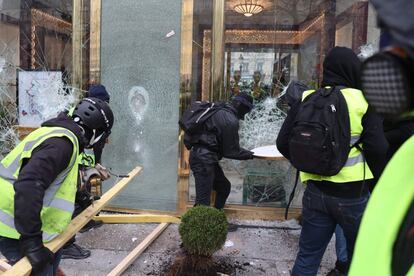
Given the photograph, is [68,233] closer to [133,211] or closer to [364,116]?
[364,116]

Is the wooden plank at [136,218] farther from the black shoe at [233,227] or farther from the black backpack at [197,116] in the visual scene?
the black backpack at [197,116]

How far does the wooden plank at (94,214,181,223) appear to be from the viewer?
5.00 meters

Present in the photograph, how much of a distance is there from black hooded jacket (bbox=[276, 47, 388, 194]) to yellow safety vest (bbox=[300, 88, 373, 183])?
0.04 m

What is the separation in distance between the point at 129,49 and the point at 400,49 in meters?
4.89

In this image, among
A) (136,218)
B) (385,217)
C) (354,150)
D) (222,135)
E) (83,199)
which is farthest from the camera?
(136,218)

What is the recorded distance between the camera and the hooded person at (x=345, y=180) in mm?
2598

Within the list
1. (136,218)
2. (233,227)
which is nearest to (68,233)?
(136,218)

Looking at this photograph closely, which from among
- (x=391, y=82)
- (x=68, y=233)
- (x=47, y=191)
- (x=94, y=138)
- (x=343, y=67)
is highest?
(x=343, y=67)

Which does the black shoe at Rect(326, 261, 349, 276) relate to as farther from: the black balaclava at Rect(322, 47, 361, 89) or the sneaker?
the black balaclava at Rect(322, 47, 361, 89)

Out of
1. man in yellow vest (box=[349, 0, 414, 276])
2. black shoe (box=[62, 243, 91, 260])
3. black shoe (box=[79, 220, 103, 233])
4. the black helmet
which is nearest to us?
man in yellow vest (box=[349, 0, 414, 276])

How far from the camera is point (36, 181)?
2.01 metres

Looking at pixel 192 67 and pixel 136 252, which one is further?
pixel 192 67

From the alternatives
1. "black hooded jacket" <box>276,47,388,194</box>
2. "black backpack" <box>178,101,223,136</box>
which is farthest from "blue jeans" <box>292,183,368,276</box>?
"black backpack" <box>178,101,223,136</box>

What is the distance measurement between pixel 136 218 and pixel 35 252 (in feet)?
9.83
